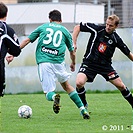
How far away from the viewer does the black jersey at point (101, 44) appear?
11.9 m

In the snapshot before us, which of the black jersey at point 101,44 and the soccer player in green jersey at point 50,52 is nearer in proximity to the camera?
the soccer player in green jersey at point 50,52

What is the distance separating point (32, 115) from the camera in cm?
1200

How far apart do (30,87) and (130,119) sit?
9.61m

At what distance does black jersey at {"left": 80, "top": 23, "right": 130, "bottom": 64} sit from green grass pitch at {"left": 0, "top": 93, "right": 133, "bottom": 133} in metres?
1.11

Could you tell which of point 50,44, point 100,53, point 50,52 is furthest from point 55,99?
point 100,53

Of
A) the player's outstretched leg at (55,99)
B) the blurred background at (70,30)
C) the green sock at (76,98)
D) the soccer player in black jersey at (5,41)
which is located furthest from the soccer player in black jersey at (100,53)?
the blurred background at (70,30)

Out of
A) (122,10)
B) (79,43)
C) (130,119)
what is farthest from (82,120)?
(122,10)

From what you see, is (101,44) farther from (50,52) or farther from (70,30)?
(70,30)

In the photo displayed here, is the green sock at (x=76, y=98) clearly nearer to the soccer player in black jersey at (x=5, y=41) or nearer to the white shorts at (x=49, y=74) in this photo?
the white shorts at (x=49, y=74)

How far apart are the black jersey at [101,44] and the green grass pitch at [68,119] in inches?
43.9

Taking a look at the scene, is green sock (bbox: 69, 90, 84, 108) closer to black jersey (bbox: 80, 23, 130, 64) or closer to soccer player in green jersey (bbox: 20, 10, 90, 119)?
soccer player in green jersey (bbox: 20, 10, 90, 119)

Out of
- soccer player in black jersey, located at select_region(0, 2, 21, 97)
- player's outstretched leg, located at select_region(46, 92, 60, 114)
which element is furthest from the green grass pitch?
soccer player in black jersey, located at select_region(0, 2, 21, 97)

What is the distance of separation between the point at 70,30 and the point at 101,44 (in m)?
9.26

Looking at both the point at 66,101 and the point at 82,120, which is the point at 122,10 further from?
the point at 82,120
